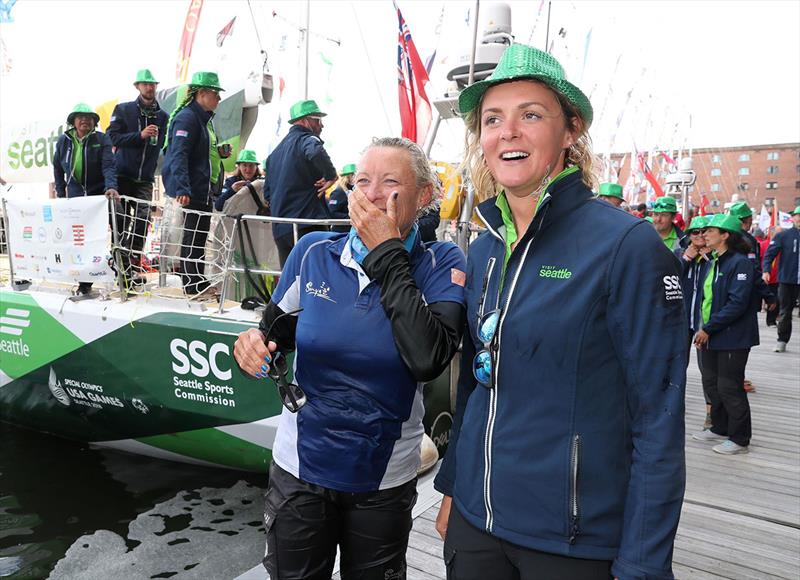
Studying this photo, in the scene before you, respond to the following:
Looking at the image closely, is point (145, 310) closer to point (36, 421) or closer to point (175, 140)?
point (175, 140)

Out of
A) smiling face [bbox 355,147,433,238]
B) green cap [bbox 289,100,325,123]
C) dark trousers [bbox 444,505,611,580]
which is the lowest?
dark trousers [bbox 444,505,611,580]

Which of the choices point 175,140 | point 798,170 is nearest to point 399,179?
point 175,140

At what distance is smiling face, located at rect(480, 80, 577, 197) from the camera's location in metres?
1.39

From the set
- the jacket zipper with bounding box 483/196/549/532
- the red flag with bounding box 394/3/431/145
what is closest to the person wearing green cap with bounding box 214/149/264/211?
the red flag with bounding box 394/3/431/145

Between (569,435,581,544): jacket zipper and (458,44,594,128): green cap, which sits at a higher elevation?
(458,44,594,128): green cap

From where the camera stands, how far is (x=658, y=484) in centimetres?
114

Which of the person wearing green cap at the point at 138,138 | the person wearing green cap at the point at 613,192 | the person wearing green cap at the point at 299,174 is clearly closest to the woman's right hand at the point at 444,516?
the person wearing green cap at the point at 299,174

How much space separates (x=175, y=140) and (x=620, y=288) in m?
4.91

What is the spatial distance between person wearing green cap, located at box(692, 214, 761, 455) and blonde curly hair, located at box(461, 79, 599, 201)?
3929 mm

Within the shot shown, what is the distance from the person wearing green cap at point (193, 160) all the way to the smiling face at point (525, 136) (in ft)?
13.6

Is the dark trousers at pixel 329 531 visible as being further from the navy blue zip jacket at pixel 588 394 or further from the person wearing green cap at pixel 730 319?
the person wearing green cap at pixel 730 319

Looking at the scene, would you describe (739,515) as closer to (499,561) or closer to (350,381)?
(499,561)

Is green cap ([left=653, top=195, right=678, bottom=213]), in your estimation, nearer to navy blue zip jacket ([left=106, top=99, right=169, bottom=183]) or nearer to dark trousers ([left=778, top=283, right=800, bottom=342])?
dark trousers ([left=778, top=283, right=800, bottom=342])

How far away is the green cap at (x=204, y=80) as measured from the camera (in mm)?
5348
